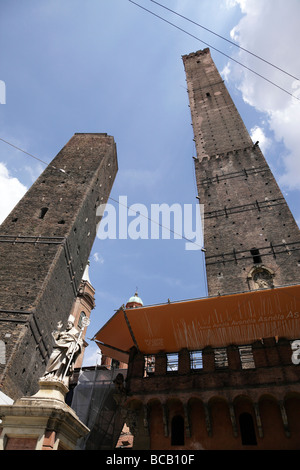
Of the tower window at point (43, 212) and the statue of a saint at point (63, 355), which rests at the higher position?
the tower window at point (43, 212)

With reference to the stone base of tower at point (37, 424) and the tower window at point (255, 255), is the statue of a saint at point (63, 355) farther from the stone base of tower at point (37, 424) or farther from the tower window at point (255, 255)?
the tower window at point (255, 255)

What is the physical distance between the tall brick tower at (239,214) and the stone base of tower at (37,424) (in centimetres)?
803

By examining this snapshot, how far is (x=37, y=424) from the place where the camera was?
5.24 meters

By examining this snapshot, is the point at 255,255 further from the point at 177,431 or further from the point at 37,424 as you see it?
the point at 37,424

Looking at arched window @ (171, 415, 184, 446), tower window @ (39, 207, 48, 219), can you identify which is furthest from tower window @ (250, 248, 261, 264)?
tower window @ (39, 207, 48, 219)

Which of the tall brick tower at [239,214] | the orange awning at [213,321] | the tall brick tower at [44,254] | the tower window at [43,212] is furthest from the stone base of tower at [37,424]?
the tower window at [43,212]

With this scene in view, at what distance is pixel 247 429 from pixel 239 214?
395 inches

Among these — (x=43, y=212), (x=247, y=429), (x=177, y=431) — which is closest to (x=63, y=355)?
(x=177, y=431)

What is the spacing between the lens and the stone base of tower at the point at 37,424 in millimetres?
5156

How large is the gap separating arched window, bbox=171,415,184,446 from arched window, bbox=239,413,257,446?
1.63 metres

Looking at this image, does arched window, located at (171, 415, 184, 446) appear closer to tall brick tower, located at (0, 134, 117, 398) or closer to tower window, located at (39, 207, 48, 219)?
tall brick tower, located at (0, 134, 117, 398)

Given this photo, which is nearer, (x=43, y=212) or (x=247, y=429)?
(x=247, y=429)
